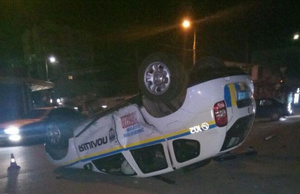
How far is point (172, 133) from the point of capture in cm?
523

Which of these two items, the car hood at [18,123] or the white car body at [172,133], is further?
the car hood at [18,123]

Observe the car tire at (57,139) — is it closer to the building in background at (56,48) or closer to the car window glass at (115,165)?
the car window glass at (115,165)

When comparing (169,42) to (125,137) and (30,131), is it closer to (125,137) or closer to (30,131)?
Answer: (30,131)

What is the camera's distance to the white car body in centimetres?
499

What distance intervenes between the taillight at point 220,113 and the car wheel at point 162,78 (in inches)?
21.8

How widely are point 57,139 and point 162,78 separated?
2858 millimetres

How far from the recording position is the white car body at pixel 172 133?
4.99m

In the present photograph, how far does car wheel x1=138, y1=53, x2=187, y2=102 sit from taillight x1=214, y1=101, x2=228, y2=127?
553mm

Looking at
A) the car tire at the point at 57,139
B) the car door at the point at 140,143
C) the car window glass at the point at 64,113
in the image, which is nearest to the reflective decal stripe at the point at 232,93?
the car door at the point at 140,143

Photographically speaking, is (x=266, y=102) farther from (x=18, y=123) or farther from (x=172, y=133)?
(x=172, y=133)

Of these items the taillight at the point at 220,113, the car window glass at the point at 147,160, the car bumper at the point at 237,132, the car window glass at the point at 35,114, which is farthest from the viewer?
the car window glass at the point at 35,114

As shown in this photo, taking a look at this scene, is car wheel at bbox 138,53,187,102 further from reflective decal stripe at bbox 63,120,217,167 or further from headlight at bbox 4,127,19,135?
headlight at bbox 4,127,19,135

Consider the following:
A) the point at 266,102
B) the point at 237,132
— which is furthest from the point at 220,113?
the point at 266,102

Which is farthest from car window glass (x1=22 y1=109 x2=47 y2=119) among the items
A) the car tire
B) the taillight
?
A: the taillight
